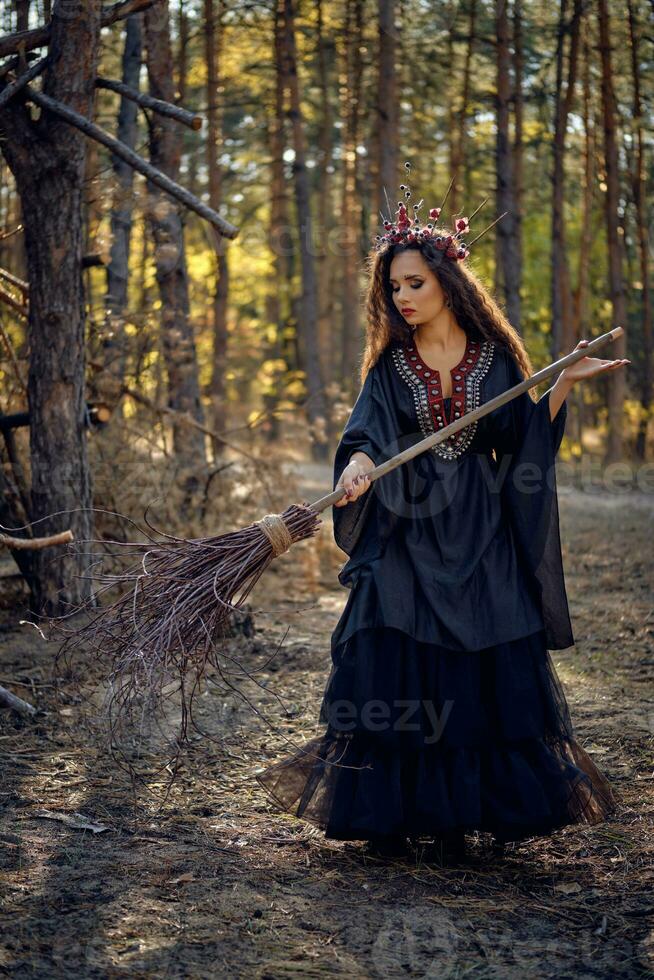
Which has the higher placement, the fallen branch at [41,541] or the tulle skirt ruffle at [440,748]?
the fallen branch at [41,541]

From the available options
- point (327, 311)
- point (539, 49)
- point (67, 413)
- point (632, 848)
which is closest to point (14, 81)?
point (67, 413)

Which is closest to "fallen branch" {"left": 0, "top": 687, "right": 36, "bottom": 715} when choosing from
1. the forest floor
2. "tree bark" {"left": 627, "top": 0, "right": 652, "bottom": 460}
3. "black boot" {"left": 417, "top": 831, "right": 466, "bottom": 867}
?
the forest floor

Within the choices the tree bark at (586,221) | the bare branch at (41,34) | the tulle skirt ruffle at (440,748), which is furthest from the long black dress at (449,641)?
the tree bark at (586,221)

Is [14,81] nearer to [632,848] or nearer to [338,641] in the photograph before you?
[338,641]

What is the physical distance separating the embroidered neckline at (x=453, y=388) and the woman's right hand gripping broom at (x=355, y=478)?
269 millimetres

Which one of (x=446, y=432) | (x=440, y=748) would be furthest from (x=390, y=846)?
(x=446, y=432)

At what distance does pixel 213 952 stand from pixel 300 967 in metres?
→ 0.25

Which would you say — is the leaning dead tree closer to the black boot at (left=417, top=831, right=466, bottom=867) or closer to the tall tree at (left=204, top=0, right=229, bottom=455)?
the black boot at (left=417, top=831, right=466, bottom=867)

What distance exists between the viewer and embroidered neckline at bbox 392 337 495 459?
153 inches

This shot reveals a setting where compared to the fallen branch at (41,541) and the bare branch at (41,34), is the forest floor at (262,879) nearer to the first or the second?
the fallen branch at (41,541)

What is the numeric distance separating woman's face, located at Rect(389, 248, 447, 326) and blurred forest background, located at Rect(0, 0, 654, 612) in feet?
1.27

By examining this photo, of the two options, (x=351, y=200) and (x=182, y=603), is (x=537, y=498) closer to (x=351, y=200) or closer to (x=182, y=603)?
(x=182, y=603)

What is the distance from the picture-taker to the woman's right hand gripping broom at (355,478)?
3.69 meters

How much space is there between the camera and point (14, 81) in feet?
18.4
